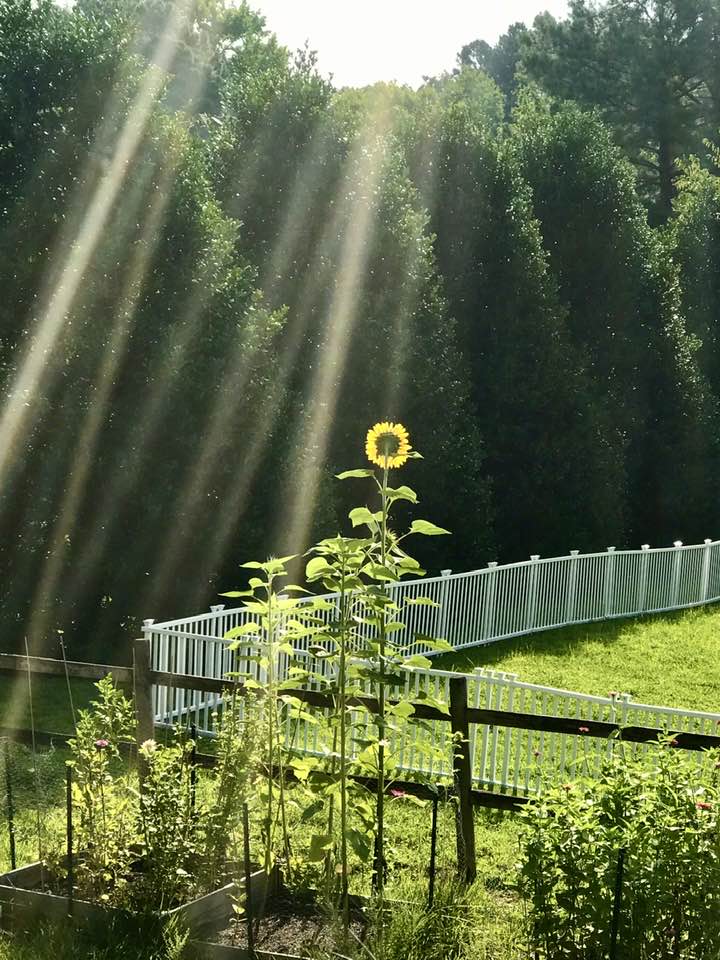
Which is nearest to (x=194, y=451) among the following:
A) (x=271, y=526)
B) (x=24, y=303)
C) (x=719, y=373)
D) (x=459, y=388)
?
(x=271, y=526)

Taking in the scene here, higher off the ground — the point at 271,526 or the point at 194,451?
the point at 194,451

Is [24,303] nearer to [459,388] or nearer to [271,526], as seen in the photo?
[271,526]

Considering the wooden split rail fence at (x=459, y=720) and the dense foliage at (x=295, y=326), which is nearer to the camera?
the wooden split rail fence at (x=459, y=720)

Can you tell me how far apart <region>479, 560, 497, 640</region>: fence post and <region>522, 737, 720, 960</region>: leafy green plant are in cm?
1345

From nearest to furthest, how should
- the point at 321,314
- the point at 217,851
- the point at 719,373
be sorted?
1. the point at 217,851
2. the point at 321,314
3. the point at 719,373

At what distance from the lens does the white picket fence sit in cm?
1041

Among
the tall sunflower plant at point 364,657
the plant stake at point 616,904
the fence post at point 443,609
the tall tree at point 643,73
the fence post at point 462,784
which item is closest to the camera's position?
the plant stake at point 616,904

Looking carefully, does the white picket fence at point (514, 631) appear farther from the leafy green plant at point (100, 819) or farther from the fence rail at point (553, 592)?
the leafy green plant at point (100, 819)

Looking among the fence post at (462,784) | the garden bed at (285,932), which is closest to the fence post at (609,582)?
the fence post at (462,784)

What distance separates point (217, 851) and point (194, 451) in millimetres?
12450

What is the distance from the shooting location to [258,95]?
22.6 metres

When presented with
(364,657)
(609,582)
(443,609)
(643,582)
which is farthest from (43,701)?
(643,582)

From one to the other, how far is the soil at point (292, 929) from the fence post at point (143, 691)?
1661 mm

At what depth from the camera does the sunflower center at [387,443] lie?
5.74m
